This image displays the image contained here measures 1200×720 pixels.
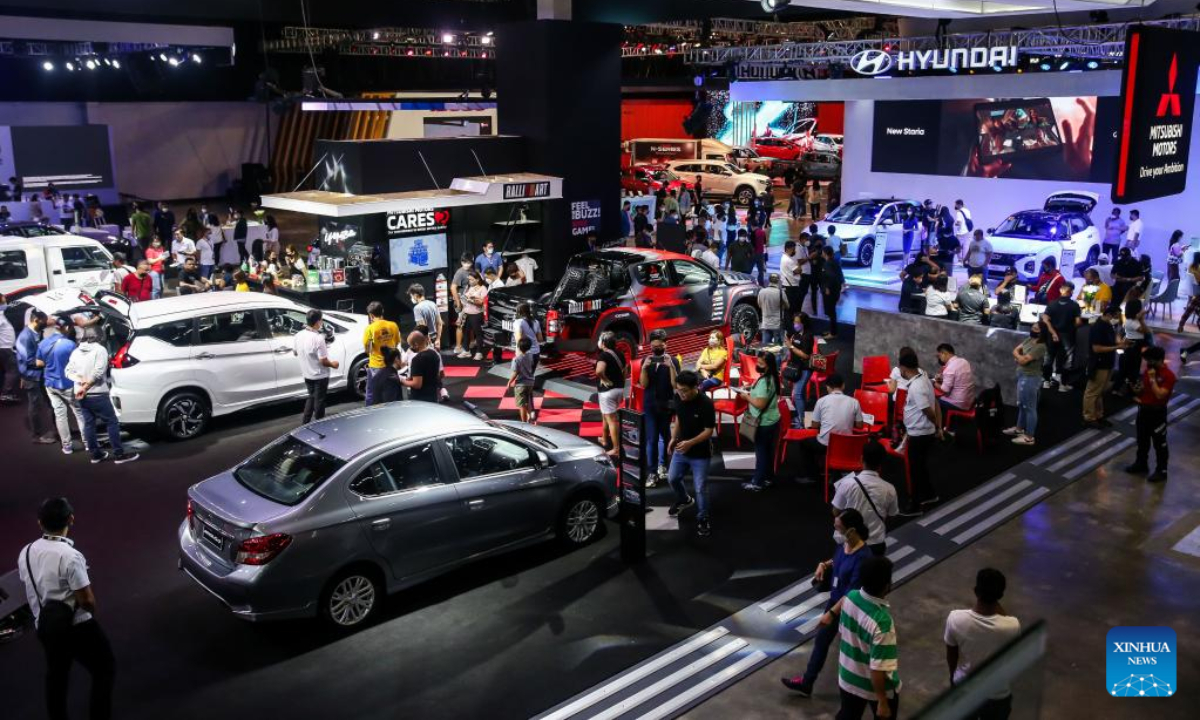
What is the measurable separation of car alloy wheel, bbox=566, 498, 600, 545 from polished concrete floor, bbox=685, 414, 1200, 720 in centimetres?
229

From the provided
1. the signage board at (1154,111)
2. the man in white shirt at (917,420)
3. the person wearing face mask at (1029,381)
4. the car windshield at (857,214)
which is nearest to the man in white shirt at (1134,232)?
the car windshield at (857,214)

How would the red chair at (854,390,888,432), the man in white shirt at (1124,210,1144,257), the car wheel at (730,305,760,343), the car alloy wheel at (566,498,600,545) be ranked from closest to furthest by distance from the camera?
the car alloy wheel at (566,498,600,545), the red chair at (854,390,888,432), the car wheel at (730,305,760,343), the man in white shirt at (1124,210,1144,257)

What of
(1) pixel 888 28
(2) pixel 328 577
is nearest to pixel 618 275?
(2) pixel 328 577

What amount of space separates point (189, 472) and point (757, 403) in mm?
6009

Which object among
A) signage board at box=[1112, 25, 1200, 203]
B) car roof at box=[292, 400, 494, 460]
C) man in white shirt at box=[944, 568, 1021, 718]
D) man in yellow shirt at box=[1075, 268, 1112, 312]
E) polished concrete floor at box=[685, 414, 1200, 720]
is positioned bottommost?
polished concrete floor at box=[685, 414, 1200, 720]

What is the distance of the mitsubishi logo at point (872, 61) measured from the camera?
21016mm

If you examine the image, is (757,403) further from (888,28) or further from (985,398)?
(888,28)

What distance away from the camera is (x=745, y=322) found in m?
15.9

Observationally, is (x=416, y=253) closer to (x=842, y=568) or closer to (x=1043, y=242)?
(x=842, y=568)

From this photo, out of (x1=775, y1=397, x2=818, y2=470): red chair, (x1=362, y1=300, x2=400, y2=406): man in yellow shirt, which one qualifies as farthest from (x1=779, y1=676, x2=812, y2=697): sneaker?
(x1=362, y1=300, x2=400, y2=406): man in yellow shirt

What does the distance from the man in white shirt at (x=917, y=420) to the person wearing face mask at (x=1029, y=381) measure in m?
2.30

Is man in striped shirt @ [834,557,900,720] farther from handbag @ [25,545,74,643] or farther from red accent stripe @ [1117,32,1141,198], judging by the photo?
handbag @ [25,545,74,643]

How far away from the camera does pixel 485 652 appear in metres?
7.05

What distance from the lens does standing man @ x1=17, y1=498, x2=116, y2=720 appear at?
580 centimetres
